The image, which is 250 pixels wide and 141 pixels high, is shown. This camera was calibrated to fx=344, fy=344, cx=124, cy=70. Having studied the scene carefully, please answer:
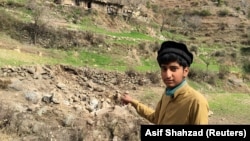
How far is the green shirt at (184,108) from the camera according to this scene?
2277 mm

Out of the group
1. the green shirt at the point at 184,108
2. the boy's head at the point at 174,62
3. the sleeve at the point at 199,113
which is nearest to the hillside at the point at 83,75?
the green shirt at the point at 184,108

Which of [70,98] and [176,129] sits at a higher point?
[176,129]

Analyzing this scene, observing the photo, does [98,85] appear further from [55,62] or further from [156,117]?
[156,117]

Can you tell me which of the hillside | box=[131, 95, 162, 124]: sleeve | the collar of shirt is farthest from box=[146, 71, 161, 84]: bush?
the collar of shirt

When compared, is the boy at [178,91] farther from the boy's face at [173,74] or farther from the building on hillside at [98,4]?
the building on hillside at [98,4]

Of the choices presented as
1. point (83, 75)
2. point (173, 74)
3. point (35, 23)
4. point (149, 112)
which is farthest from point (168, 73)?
point (35, 23)

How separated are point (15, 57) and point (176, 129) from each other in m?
12.5

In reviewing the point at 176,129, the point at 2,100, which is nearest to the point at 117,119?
the point at 2,100

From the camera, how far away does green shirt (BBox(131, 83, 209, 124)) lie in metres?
2.28

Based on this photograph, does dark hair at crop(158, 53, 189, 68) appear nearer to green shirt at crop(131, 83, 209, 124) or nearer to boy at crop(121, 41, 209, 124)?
boy at crop(121, 41, 209, 124)

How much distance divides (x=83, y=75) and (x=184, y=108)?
12.5m

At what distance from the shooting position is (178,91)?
7.93 ft

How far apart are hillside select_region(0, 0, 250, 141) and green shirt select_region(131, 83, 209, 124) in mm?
1304

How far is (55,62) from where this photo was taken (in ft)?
49.0
